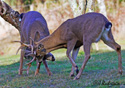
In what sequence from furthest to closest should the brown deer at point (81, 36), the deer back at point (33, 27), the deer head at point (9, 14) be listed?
the deer head at point (9, 14), the deer back at point (33, 27), the brown deer at point (81, 36)

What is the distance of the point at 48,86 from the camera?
7.86 m

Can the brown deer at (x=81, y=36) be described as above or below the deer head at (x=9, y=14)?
below

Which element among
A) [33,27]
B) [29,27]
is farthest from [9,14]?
[33,27]

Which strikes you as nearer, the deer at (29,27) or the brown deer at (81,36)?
A: the brown deer at (81,36)

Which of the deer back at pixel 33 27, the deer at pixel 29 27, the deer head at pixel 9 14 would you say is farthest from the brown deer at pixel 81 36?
the deer head at pixel 9 14

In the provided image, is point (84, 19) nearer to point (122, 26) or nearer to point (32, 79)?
point (32, 79)

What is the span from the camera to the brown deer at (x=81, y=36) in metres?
8.52

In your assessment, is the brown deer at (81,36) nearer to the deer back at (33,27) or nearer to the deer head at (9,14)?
the deer back at (33,27)

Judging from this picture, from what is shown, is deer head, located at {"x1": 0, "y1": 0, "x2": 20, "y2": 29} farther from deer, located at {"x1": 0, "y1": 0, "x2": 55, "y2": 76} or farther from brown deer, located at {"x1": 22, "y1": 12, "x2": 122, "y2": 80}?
brown deer, located at {"x1": 22, "y1": 12, "x2": 122, "y2": 80}

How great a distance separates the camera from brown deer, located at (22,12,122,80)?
852cm

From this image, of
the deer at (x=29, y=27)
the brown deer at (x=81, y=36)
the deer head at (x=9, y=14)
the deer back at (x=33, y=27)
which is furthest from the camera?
the deer head at (x=9, y=14)

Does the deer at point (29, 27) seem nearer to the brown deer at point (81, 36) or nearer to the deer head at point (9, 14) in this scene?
the deer head at point (9, 14)

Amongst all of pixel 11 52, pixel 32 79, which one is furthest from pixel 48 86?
pixel 11 52

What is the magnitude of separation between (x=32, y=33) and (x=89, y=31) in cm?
211
